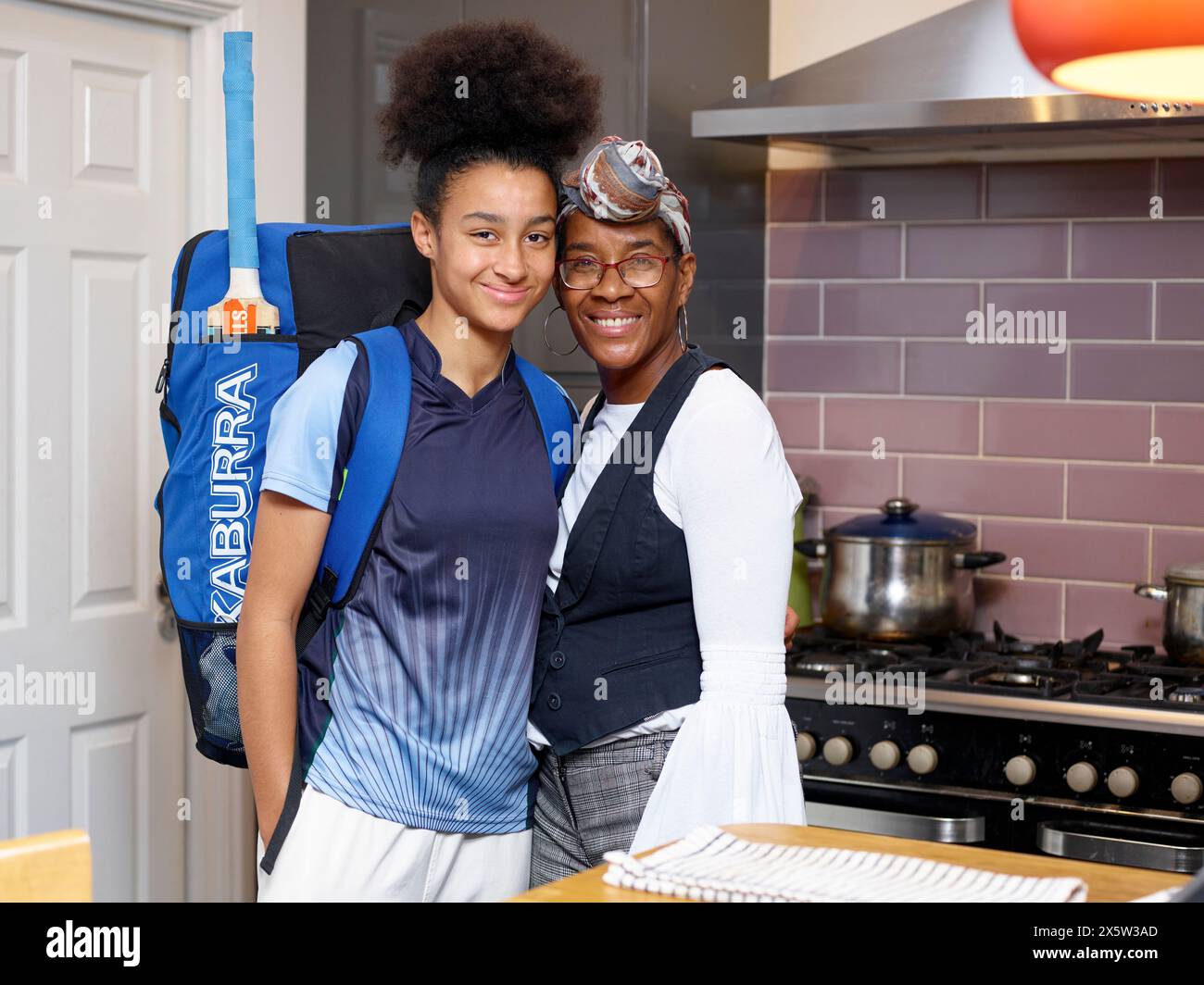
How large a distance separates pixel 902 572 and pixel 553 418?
3.63 ft

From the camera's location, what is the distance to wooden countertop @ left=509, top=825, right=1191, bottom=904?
112 centimetres

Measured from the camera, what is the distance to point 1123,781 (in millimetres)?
2273

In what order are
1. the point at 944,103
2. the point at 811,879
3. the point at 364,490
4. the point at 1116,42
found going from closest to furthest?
the point at 1116,42
the point at 811,879
the point at 364,490
the point at 944,103

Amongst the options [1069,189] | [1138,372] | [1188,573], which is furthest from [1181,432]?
[1069,189]

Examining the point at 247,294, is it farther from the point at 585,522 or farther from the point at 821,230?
the point at 821,230

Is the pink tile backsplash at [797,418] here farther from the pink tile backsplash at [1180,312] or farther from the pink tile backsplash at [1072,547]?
the pink tile backsplash at [1180,312]

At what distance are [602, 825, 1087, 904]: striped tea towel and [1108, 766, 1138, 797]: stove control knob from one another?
1199mm

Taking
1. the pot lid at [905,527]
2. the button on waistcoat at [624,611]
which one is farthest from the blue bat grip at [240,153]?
the pot lid at [905,527]

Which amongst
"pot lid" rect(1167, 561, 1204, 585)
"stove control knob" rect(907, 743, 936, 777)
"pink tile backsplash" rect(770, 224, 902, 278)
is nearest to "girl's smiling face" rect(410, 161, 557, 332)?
"stove control knob" rect(907, 743, 936, 777)

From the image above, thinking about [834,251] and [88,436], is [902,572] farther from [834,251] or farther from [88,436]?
[88,436]

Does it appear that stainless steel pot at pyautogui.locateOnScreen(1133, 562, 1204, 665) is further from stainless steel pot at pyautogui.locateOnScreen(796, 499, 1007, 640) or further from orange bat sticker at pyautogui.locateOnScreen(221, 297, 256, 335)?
orange bat sticker at pyautogui.locateOnScreen(221, 297, 256, 335)

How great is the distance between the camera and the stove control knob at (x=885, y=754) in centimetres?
244
